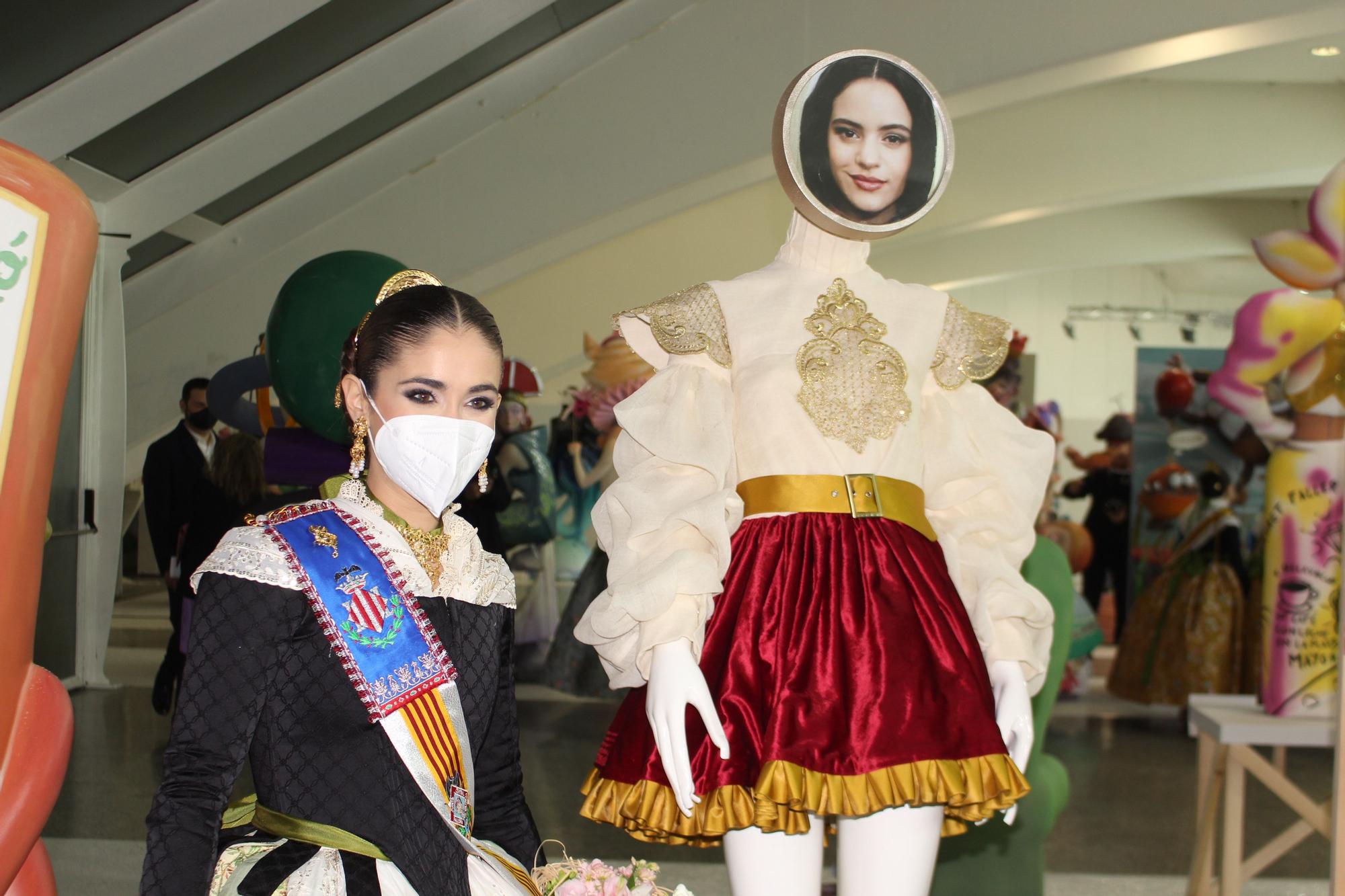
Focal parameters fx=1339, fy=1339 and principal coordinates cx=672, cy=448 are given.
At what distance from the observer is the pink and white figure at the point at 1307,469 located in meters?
3.00

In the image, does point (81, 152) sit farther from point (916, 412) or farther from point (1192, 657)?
point (1192, 657)

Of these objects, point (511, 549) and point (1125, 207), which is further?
point (1125, 207)

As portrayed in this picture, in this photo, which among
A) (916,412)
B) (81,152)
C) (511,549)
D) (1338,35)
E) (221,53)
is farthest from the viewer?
(1338,35)

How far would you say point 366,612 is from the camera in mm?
1530

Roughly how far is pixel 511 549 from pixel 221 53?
2.89 meters

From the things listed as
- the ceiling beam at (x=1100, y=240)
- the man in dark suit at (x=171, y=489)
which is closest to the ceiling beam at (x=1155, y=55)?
the man in dark suit at (x=171, y=489)

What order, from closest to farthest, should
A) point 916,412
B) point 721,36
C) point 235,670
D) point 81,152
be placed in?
point 235,670, point 916,412, point 81,152, point 721,36

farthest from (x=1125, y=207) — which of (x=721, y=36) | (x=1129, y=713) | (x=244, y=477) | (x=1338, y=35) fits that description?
(x=244, y=477)

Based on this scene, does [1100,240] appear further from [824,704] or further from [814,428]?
[824,704]

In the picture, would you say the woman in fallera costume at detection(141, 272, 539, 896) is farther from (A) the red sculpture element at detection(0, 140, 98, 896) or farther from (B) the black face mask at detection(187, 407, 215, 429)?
(B) the black face mask at detection(187, 407, 215, 429)

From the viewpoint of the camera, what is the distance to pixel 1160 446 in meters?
7.84

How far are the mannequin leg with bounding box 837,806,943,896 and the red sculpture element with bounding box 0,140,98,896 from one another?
101 cm

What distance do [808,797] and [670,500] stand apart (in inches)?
17.4

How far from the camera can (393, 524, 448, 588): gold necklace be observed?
5.36ft
